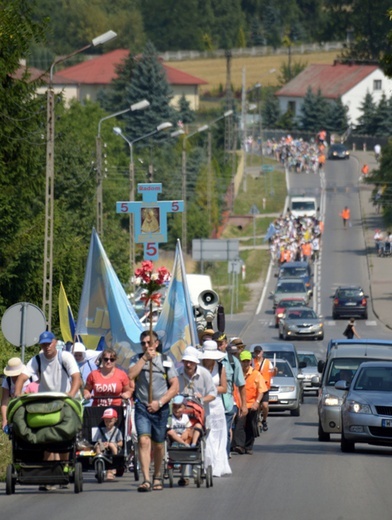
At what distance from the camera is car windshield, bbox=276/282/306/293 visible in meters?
69.2

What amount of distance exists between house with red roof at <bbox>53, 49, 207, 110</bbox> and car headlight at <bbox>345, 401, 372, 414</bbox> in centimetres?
13774

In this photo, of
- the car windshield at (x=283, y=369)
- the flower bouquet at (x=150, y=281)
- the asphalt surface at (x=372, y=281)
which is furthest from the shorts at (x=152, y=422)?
the asphalt surface at (x=372, y=281)

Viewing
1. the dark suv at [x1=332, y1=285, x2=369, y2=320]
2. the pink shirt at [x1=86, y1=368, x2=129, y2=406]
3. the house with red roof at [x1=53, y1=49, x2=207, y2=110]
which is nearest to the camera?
the pink shirt at [x1=86, y1=368, x2=129, y2=406]

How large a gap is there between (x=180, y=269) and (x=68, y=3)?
514 ft

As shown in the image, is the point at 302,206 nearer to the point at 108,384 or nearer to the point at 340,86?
the point at 340,86

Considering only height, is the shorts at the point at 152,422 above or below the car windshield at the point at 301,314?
above

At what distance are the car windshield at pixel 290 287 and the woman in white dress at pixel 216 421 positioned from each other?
50.1 m

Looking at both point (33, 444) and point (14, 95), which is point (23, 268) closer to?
point (14, 95)

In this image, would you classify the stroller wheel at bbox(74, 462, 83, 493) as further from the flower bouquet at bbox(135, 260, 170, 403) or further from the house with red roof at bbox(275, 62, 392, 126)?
the house with red roof at bbox(275, 62, 392, 126)

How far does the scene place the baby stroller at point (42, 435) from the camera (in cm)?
1612

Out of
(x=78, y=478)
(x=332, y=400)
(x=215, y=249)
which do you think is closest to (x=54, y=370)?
(x=78, y=478)

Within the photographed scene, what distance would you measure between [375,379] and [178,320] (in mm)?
3124

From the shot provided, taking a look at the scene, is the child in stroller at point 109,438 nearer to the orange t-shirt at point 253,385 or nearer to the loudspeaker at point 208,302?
the orange t-shirt at point 253,385

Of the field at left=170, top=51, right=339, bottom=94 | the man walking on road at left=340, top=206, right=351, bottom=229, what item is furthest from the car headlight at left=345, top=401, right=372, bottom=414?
the field at left=170, top=51, right=339, bottom=94
